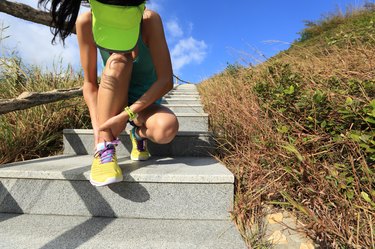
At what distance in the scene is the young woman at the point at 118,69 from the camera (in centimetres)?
123

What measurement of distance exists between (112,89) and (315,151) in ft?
3.04

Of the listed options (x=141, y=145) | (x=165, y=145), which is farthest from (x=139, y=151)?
(x=165, y=145)

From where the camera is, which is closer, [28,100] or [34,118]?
[28,100]

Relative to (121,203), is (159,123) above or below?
above

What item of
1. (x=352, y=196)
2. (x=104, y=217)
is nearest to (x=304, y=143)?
(x=352, y=196)

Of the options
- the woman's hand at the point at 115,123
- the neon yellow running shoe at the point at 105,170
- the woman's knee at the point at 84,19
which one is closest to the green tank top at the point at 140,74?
the woman's knee at the point at 84,19

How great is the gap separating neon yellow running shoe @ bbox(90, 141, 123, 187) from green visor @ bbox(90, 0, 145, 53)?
46 centimetres

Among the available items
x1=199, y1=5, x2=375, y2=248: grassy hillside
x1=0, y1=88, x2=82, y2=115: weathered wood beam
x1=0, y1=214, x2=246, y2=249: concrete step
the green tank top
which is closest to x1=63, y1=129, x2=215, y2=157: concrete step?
x1=199, y1=5, x2=375, y2=248: grassy hillside

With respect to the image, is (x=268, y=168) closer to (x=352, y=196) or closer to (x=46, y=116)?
(x=352, y=196)

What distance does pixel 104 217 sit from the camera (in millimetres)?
1312

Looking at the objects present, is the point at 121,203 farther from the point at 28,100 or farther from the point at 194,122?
the point at 194,122

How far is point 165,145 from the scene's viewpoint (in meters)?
1.87

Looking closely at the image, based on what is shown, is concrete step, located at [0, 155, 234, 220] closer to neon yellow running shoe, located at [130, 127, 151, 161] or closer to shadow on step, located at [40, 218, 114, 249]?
shadow on step, located at [40, 218, 114, 249]

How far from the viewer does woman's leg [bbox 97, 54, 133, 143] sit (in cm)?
138
